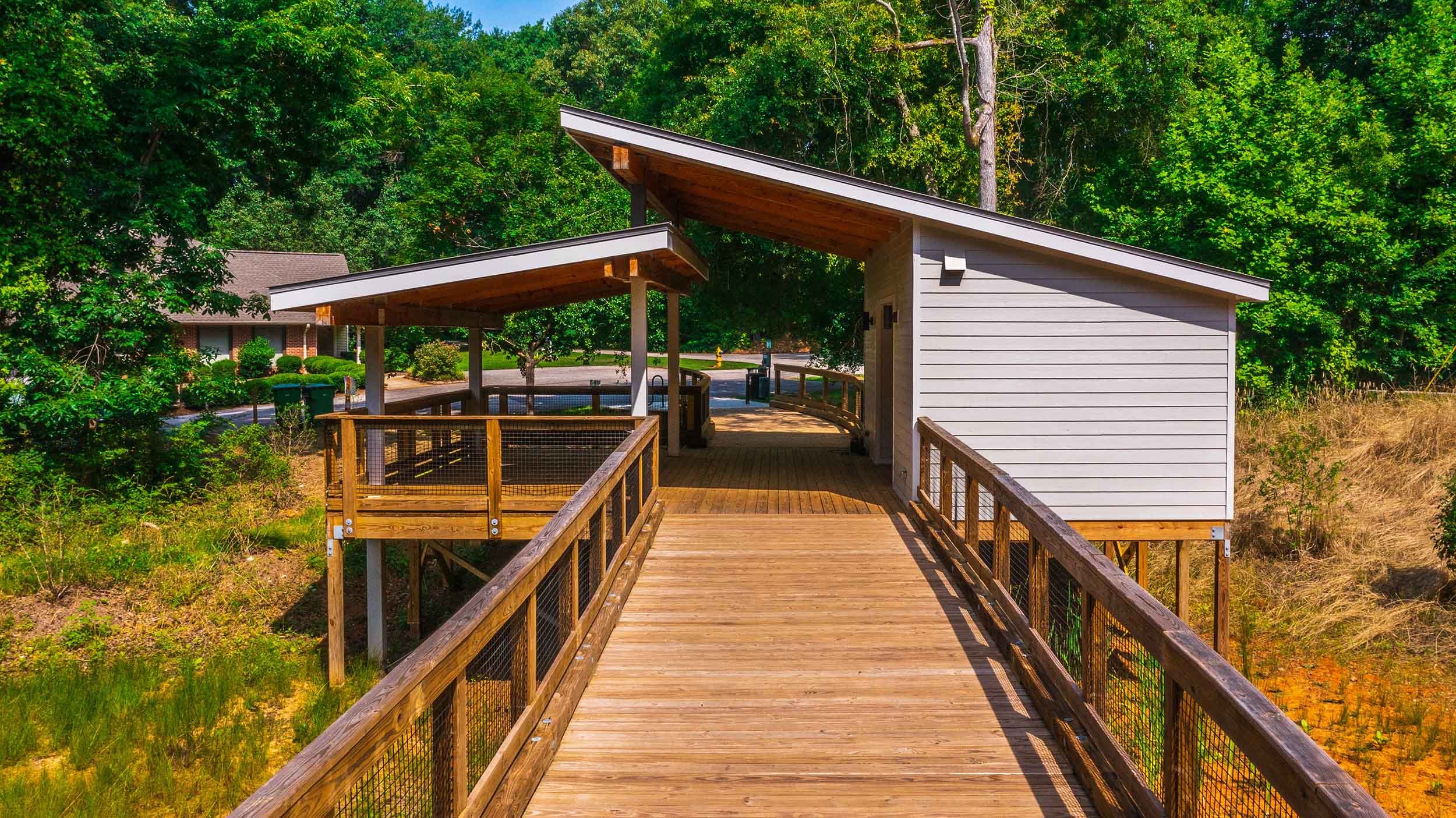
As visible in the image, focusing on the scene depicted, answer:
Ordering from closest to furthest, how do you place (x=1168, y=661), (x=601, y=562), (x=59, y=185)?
(x=1168, y=661) < (x=601, y=562) < (x=59, y=185)

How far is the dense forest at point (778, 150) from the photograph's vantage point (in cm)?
1334

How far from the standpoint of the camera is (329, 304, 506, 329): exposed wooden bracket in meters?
8.02

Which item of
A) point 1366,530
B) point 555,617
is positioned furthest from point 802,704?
point 1366,530

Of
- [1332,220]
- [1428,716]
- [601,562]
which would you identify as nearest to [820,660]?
[601,562]

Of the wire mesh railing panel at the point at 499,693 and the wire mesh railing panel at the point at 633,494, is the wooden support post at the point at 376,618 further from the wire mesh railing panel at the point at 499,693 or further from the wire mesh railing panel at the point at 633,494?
the wire mesh railing panel at the point at 499,693

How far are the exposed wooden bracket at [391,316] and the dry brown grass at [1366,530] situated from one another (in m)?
9.58

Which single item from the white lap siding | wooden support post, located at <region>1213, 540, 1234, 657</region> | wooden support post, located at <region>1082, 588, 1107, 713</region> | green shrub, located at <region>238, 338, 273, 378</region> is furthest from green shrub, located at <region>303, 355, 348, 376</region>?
wooden support post, located at <region>1082, 588, 1107, 713</region>

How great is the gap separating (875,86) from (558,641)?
14821mm

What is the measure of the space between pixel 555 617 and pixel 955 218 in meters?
4.92

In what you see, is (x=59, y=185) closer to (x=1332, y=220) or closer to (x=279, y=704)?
(x=279, y=704)

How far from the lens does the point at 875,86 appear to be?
17.1 m

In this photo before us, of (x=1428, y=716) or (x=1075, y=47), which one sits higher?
(x=1075, y=47)

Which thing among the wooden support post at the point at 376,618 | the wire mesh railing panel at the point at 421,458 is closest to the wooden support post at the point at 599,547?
the wire mesh railing panel at the point at 421,458

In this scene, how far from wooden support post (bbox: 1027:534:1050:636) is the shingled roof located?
30383 mm
